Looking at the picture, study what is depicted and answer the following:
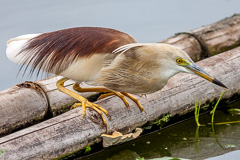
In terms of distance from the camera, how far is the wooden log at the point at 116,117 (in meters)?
3.11

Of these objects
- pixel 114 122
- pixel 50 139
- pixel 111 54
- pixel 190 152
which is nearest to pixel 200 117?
pixel 190 152

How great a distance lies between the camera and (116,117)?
3.53 meters

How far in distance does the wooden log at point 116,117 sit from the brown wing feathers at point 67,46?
15.3 inches

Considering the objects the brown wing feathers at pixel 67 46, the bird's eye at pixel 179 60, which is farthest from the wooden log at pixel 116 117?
the bird's eye at pixel 179 60

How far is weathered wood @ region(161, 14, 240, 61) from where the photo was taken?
16.2ft

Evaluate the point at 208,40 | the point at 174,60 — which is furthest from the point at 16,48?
the point at 208,40

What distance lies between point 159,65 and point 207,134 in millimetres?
947

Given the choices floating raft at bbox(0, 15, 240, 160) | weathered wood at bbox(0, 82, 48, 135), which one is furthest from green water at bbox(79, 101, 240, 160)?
weathered wood at bbox(0, 82, 48, 135)

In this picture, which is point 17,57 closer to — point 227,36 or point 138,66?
point 138,66

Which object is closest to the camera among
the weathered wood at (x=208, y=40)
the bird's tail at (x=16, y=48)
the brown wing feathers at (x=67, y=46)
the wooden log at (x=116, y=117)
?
the wooden log at (x=116, y=117)

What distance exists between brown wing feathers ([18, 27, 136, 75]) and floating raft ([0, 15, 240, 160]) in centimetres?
37

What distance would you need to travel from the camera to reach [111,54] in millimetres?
3312

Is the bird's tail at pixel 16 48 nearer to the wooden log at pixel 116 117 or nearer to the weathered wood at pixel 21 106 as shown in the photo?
the weathered wood at pixel 21 106

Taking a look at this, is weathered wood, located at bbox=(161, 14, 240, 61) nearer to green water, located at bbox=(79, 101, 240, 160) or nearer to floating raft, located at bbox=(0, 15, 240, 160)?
floating raft, located at bbox=(0, 15, 240, 160)
